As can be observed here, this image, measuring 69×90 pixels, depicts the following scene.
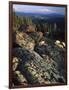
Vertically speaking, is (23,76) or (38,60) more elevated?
(38,60)

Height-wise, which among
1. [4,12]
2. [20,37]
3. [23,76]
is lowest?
[23,76]

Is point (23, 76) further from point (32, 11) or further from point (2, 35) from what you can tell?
point (32, 11)

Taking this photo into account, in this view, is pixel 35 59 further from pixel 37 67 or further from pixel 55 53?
pixel 55 53

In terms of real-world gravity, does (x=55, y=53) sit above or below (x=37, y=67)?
above

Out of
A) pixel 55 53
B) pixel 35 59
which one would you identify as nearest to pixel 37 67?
pixel 35 59

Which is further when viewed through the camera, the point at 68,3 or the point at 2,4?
the point at 68,3

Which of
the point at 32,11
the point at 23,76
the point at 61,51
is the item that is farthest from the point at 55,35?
the point at 23,76

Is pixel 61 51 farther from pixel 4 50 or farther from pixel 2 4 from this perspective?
pixel 2 4

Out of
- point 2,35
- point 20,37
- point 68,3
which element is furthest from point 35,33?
point 68,3
